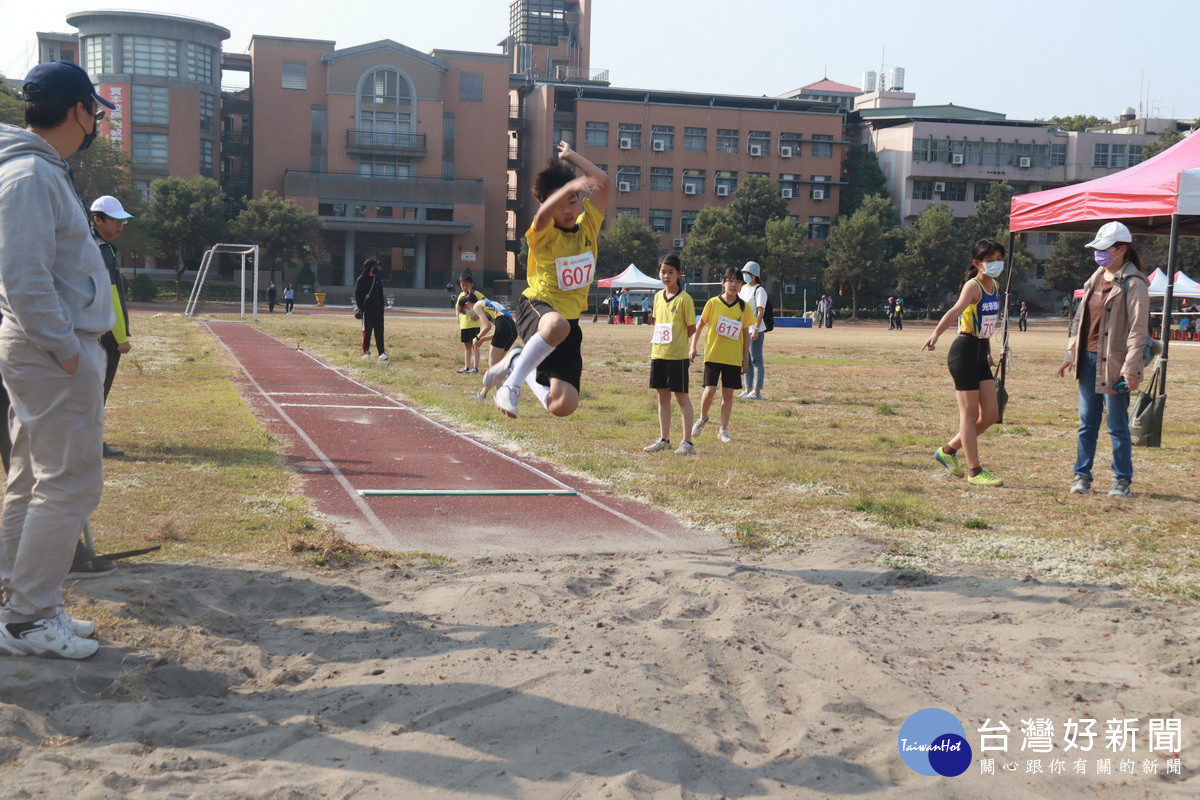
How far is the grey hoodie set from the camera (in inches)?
146

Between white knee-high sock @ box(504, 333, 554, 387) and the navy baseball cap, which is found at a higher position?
the navy baseball cap

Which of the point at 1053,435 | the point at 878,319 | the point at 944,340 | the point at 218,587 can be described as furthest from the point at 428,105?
the point at 218,587

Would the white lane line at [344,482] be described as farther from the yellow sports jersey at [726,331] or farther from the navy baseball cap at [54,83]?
the yellow sports jersey at [726,331]

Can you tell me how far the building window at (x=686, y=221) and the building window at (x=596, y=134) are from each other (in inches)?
348

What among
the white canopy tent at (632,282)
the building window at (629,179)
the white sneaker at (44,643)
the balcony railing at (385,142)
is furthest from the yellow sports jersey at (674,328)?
the building window at (629,179)

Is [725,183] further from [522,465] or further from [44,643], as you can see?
[44,643]

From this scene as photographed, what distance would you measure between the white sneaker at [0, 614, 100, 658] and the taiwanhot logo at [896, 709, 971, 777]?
3.19 meters

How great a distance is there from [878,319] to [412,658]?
73609 mm

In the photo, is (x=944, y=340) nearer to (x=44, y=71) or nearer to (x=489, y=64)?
(x=44, y=71)

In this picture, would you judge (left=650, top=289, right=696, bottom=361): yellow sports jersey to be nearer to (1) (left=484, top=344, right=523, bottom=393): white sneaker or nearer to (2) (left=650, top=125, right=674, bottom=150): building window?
(1) (left=484, top=344, right=523, bottom=393): white sneaker

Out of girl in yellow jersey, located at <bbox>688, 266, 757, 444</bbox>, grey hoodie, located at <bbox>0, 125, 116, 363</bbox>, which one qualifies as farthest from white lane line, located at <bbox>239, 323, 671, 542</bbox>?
grey hoodie, located at <bbox>0, 125, 116, 363</bbox>

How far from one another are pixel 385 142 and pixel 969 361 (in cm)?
7506

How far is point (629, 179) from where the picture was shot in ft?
270

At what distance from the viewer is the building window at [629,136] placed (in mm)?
81688
